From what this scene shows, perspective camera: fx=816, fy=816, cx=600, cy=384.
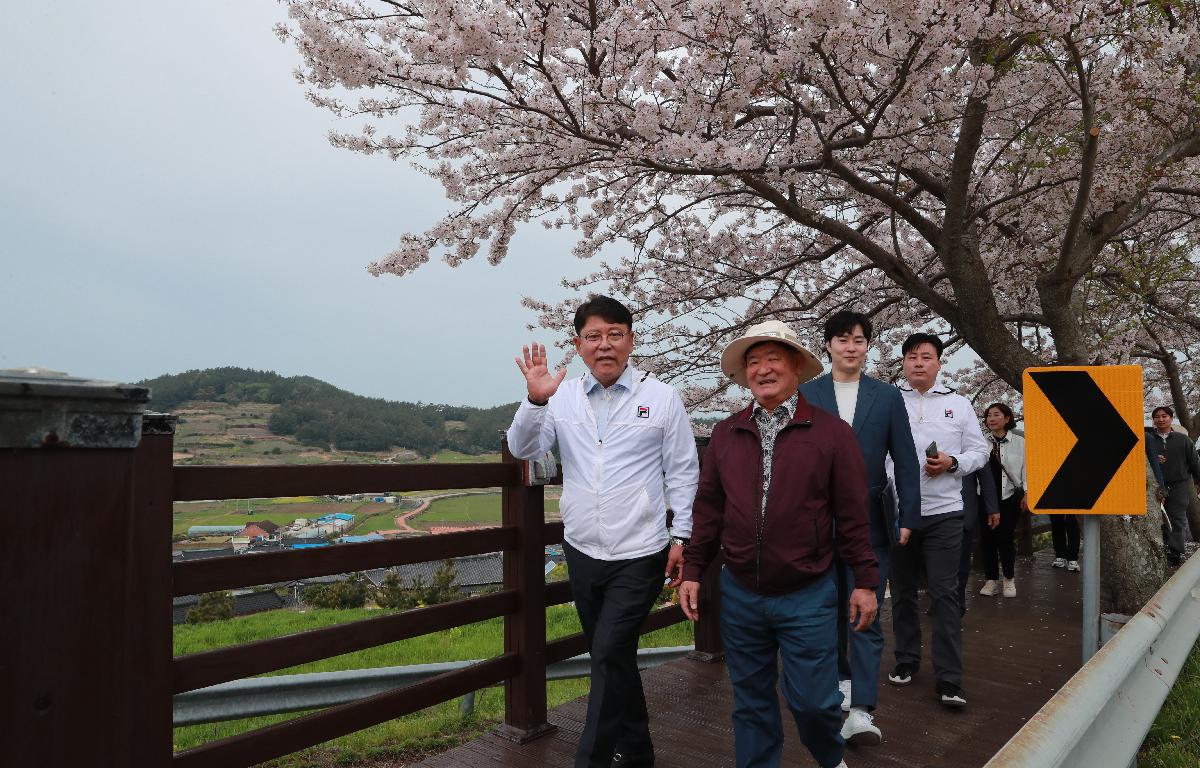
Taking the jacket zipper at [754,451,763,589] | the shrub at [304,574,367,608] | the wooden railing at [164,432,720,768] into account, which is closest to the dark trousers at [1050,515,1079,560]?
the wooden railing at [164,432,720,768]

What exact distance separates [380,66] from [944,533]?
563 cm

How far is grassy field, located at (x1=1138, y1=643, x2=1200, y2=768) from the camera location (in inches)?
156

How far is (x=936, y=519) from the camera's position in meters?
4.89

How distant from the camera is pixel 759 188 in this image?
7879 mm

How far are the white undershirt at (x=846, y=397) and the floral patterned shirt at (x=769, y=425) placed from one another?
110 centimetres

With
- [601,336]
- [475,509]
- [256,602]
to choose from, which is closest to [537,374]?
[601,336]

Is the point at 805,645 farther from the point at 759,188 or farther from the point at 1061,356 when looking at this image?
the point at 1061,356

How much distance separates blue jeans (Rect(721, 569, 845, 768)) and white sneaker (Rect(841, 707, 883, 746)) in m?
0.83

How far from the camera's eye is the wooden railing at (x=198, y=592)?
66.9 inches

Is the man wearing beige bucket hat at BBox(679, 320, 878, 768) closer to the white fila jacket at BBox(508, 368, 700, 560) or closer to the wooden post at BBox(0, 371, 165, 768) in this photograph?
the white fila jacket at BBox(508, 368, 700, 560)

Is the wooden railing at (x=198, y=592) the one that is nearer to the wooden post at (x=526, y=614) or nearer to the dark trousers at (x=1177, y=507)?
the wooden post at (x=526, y=614)

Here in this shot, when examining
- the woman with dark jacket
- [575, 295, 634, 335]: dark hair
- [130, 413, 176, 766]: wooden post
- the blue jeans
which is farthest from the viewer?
the woman with dark jacket

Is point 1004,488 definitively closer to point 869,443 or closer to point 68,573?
point 869,443

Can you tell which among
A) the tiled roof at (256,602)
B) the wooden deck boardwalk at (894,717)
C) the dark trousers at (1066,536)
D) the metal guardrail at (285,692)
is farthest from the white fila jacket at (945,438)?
the tiled roof at (256,602)
